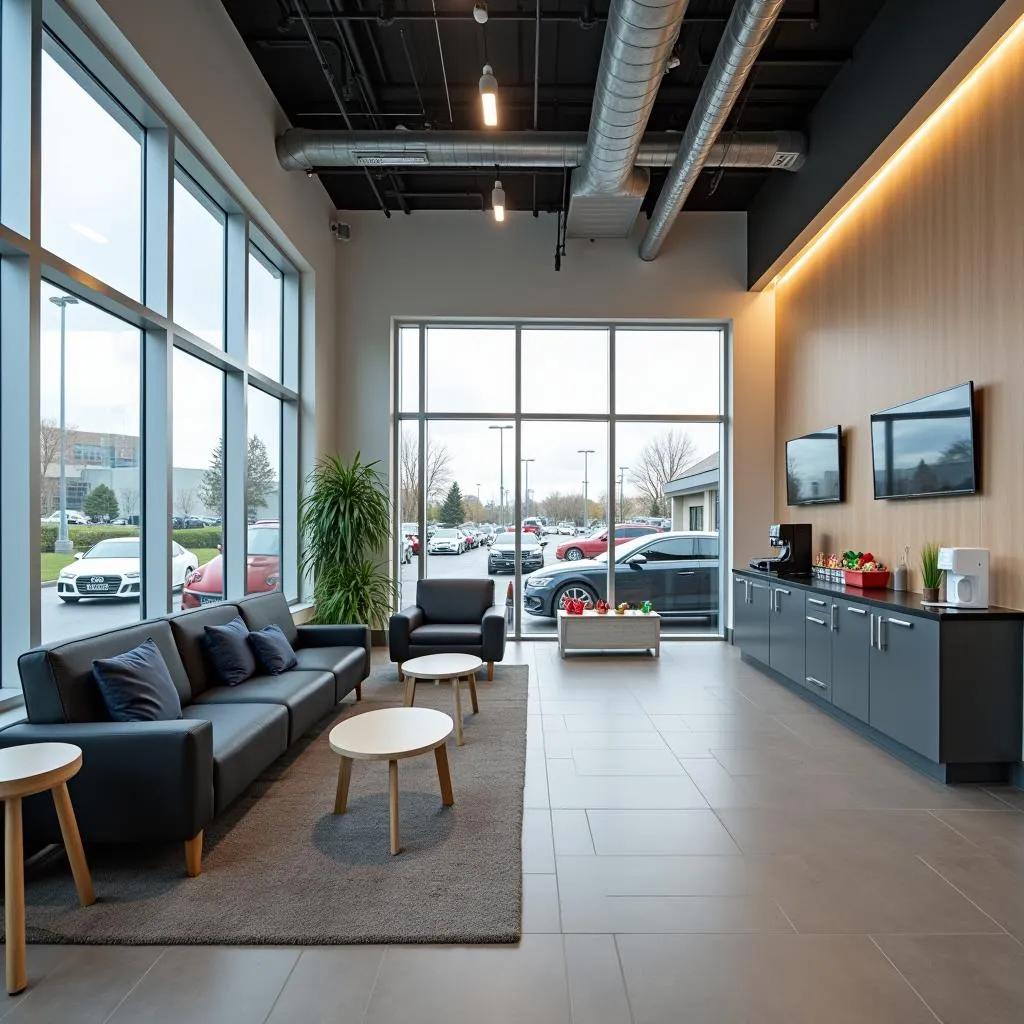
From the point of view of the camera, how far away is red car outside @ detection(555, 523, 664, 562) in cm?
775

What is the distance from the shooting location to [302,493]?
22.3ft

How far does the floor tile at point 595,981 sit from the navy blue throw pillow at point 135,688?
1882mm

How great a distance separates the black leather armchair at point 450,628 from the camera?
5.71 m

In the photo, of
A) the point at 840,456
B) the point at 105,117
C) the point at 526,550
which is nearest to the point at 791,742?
the point at 840,456

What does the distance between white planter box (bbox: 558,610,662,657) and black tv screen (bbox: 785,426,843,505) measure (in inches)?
75.6

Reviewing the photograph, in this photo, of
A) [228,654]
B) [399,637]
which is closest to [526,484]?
[399,637]

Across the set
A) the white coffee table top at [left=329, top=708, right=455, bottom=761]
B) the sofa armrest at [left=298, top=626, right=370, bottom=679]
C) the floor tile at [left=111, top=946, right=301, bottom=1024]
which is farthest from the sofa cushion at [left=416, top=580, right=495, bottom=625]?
the floor tile at [left=111, top=946, right=301, bottom=1024]

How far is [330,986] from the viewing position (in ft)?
6.63

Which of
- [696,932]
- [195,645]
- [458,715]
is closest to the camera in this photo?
[696,932]

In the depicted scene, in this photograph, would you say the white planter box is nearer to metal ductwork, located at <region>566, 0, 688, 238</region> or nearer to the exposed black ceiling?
metal ductwork, located at <region>566, 0, 688, 238</region>

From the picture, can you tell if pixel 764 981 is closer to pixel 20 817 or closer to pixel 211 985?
pixel 211 985

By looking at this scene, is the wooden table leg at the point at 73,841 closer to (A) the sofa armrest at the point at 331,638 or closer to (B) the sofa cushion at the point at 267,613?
(B) the sofa cushion at the point at 267,613

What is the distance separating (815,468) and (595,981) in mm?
5334

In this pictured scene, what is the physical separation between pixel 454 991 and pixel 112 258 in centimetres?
407
